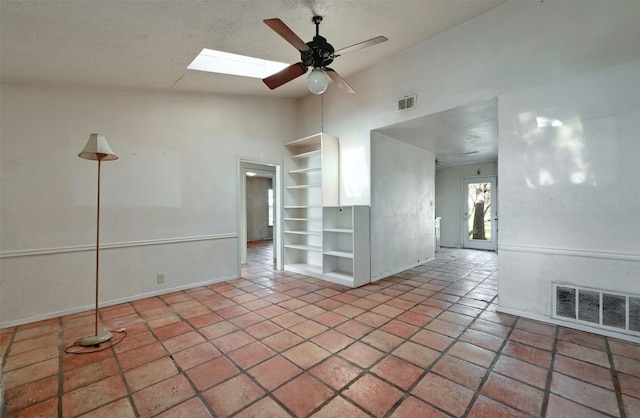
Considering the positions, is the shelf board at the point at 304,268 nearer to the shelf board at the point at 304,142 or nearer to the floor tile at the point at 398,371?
the shelf board at the point at 304,142

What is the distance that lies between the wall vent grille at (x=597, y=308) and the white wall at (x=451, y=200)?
5.42 meters

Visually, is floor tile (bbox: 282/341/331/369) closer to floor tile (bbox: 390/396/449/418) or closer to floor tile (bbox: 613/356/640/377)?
floor tile (bbox: 390/396/449/418)

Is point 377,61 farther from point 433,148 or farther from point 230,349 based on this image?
point 230,349

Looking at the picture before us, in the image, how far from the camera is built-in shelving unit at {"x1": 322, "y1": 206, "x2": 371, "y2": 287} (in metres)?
3.99

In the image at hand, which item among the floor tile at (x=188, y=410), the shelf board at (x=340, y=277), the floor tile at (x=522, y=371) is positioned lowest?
the floor tile at (x=188, y=410)

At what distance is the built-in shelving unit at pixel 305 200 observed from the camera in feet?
15.2

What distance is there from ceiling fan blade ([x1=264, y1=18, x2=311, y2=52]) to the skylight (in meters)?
1.45

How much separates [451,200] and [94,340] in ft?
27.8

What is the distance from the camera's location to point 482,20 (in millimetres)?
3016

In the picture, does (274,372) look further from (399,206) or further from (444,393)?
(399,206)

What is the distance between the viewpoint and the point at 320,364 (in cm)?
202

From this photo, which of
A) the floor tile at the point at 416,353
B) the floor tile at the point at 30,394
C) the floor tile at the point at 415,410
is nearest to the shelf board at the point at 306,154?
the floor tile at the point at 416,353

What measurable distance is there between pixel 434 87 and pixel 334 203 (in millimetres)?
2259

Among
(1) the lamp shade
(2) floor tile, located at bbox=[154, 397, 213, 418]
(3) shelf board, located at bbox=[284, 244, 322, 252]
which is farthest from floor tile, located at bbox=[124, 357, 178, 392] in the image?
(3) shelf board, located at bbox=[284, 244, 322, 252]
